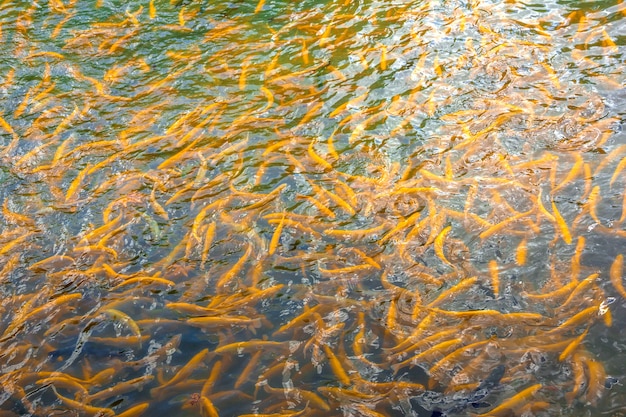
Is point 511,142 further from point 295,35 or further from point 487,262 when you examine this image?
point 295,35

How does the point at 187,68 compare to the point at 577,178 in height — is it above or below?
above

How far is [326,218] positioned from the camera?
4816mm

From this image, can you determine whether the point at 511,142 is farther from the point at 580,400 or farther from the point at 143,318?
the point at 143,318

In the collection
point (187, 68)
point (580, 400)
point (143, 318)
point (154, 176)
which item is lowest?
point (580, 400)

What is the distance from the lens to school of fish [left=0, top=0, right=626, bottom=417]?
Result: 3.75 m

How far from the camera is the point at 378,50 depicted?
21.9ft

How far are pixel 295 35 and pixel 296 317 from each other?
13.6 ft

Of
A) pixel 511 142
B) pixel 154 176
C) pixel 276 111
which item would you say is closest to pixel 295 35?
pixel 276 111

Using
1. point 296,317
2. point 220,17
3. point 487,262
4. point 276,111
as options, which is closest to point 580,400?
point 487,262

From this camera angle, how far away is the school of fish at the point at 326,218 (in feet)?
12.3

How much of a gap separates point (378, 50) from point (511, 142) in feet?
7.10

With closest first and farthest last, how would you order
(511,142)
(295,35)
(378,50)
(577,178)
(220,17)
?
(577,178) → (511,142) → (378,50) → (295,35) → (220,17)

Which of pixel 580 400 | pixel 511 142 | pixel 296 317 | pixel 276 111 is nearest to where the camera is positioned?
pixel 580 400

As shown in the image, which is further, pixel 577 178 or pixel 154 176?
pixel 154 176
